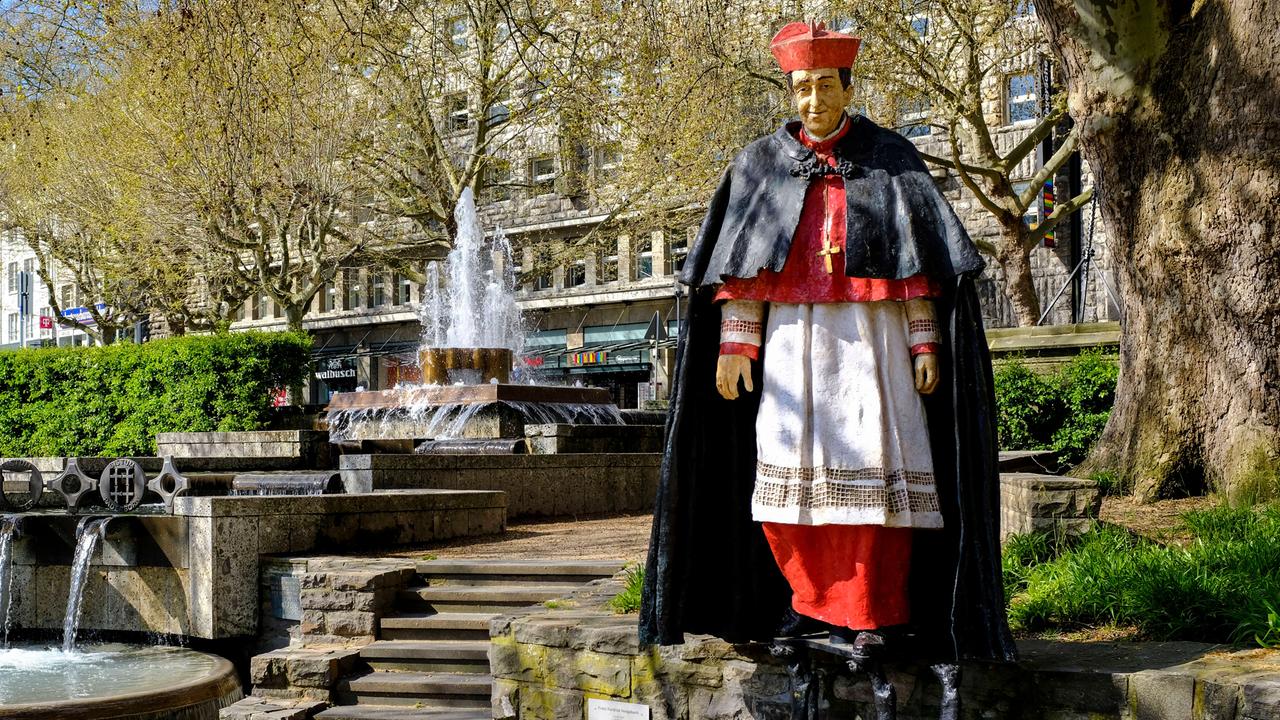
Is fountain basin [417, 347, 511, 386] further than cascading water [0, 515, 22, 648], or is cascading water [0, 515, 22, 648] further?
fountain basin [417, 347, 511, 386]

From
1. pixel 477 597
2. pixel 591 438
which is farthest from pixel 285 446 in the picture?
pixel 477 597

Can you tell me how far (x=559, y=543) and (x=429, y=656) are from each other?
301cm

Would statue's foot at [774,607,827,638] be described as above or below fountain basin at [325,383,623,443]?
below

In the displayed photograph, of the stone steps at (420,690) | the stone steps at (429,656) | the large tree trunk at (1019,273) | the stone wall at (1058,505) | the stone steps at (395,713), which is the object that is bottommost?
the stone steps at (395,713)

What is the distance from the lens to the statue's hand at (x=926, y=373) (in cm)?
491

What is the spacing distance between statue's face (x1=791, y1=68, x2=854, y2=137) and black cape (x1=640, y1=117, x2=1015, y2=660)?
100 mm

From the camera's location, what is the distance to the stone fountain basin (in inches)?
644

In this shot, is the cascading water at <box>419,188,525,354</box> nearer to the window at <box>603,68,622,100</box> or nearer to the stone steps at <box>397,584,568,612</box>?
the window at <box>603,68,622,100</box>

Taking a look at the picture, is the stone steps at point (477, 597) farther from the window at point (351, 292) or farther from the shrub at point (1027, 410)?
the window at point (351, 292)

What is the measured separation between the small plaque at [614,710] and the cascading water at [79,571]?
5.39 meters

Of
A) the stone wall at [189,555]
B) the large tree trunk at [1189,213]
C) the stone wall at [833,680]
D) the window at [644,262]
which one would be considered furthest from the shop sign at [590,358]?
the stone wall at [833,680]

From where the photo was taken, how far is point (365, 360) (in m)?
47.7

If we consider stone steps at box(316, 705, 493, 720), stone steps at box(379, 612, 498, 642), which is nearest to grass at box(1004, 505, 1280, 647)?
stone steps at box(316, 705, 493, 720)

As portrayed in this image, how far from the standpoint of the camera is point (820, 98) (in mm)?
5102
